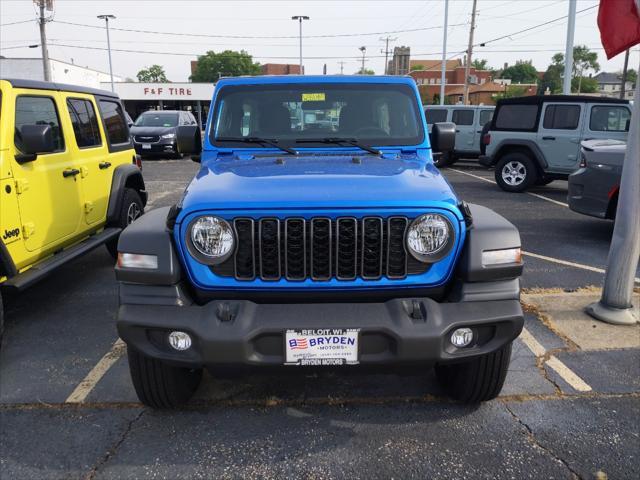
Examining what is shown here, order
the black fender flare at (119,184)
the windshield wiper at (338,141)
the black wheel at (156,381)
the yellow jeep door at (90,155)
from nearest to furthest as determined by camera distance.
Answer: the black wheel at (156,381), the windshield wiper at (338,141), the yellow jeep door at (90,155), the black fender flare at (119,184)

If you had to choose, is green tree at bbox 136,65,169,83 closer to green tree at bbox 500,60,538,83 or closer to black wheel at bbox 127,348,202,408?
green tree at bbox 500,60,538,83

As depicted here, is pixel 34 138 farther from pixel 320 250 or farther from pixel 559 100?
pixel 559 100

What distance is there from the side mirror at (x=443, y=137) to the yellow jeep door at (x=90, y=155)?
3369 millimetres

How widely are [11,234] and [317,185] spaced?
2624mm

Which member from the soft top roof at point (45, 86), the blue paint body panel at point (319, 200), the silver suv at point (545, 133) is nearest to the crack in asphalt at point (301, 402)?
the blue paint body panel at point (319, 200)

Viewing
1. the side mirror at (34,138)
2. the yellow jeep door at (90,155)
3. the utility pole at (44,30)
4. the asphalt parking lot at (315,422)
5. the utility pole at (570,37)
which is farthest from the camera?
the utility pole at (44,30)

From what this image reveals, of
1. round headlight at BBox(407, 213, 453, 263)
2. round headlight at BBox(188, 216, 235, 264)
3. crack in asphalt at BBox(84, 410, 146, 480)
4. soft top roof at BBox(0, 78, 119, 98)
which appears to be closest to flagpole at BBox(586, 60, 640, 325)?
round headlight at BBox(407, 213, 453, 263)

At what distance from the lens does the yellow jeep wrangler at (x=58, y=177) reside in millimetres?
3984

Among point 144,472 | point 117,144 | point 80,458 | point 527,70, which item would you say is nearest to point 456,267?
point 144,472

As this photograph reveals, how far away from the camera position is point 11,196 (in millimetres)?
3963

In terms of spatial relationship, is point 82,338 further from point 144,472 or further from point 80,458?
point 144,472

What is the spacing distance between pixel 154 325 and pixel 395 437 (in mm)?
1446

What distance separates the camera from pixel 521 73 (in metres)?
130

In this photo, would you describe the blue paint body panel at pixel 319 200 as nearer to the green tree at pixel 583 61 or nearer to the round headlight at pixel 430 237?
the round headlight at pixel 430 237
